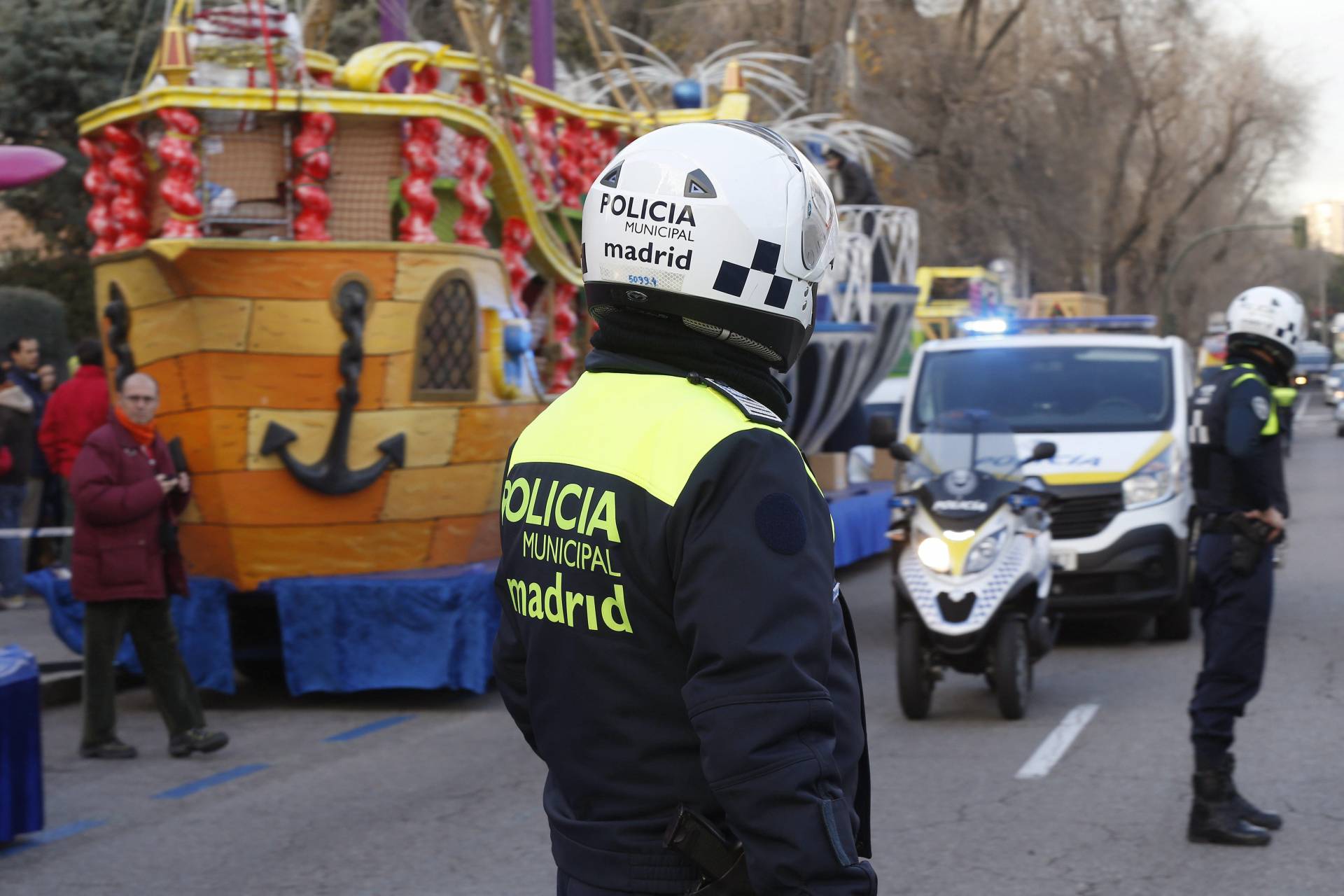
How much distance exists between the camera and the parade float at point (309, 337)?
346 inches

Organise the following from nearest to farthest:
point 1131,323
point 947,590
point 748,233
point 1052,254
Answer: point 748,233 → point 947,590 → point 1131,323 → point 1052,254

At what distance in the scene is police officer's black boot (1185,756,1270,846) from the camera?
5758 millimetres

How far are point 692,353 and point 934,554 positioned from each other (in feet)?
19.7

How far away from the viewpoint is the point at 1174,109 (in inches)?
1453

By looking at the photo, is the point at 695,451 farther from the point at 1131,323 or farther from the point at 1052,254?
the point at 1052,254

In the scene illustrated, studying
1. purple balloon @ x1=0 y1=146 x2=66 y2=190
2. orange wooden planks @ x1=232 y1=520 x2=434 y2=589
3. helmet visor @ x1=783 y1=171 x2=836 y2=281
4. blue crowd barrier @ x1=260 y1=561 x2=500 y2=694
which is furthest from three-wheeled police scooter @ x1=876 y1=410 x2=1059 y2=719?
helmet visor @ x1=783 y1=171 x2=836 y2=281

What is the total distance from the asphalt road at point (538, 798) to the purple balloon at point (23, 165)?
244 centimetres

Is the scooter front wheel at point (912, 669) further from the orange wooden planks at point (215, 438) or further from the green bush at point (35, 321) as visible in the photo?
the green bush at point (35, 321)

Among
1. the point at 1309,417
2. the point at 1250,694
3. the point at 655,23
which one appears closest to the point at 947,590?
the point at 1250,694

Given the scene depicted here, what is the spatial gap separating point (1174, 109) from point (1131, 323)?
26308 millimetres

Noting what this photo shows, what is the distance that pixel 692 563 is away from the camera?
6.79 feet

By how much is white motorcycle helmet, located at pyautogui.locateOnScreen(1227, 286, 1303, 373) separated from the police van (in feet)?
11.9

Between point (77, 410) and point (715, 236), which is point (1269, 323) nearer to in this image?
point (715, 236)

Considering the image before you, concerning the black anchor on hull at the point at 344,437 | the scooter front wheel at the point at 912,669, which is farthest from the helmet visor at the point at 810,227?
the black anchor on hull at the point at 344,437
